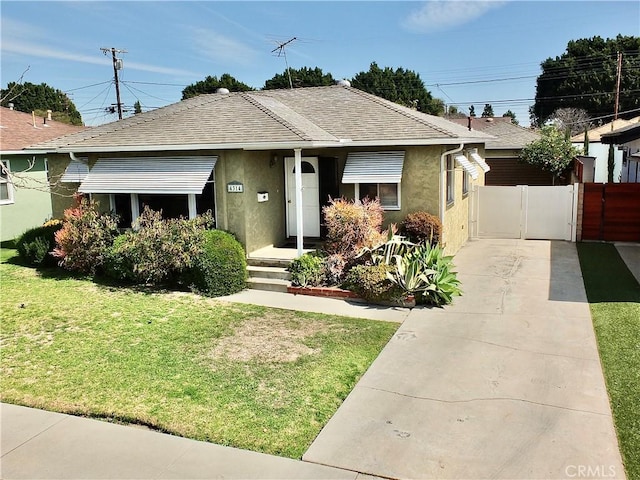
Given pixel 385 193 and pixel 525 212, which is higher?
pixel 385 193

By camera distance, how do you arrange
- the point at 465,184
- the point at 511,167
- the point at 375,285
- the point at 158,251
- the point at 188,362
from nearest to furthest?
1. the point at 188,362
2. the point at 375,285
3. the point at 158,251
4. the point at 465,184
5. the point at 511,167

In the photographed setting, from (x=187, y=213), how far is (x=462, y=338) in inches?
322

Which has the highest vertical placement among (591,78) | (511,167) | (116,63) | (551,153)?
(591,78)

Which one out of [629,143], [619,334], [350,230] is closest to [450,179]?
[350,230]

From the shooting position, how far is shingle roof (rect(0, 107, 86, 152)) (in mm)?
19052

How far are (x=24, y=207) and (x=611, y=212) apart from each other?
21.5 metres

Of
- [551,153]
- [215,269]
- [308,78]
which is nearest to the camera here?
[215,269]

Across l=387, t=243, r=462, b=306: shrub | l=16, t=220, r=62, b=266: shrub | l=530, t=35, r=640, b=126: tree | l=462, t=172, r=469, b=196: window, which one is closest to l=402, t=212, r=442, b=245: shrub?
l=387, t=243, r=462, b=306: shrub

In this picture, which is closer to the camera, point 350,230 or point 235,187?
point 350,230

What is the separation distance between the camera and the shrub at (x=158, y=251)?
11.6 meters

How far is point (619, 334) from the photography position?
8.57 m

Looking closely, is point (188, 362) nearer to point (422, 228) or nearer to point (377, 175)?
point (422, 228)

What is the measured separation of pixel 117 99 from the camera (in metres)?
36.7

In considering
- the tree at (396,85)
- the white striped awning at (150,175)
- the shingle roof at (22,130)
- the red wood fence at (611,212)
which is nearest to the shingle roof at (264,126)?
the white striped awning at (150,175)
